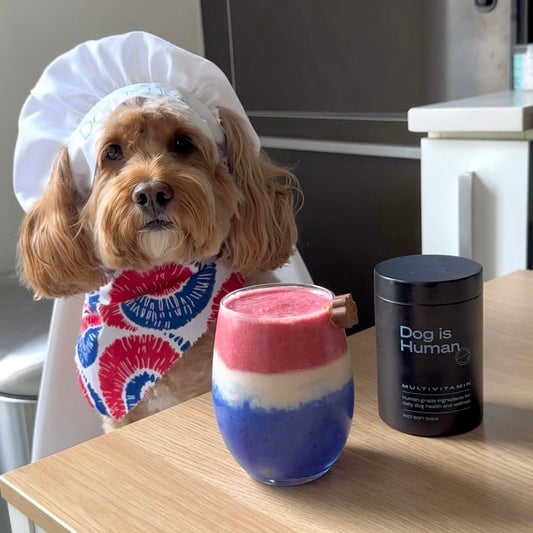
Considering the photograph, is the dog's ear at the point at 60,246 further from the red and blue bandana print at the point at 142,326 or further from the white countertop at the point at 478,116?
the white countertop at the point at 478,116

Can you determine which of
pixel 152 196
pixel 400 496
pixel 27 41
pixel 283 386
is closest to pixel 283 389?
pixel 283 386

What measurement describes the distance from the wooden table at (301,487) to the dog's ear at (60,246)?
0.47 meters

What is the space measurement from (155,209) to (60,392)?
1.22 ft

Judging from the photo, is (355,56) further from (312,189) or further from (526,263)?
(526,263)

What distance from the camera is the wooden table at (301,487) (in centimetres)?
48

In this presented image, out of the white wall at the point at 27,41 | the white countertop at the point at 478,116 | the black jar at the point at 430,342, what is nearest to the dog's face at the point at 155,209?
the white countertop at the point at 478,116

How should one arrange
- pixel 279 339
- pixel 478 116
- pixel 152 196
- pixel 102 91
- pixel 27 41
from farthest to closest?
1. pixel 27 41
2. pixel 478 116
3. pixel 102 91
4. pixel 152 196
5. pixel 279 339

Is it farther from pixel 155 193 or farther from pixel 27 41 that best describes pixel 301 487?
pixel 27 41

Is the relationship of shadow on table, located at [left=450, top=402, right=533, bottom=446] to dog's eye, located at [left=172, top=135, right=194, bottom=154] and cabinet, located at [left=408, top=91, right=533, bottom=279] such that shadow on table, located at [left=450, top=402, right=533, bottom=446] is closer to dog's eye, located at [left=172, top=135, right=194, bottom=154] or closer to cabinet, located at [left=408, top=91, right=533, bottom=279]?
dog's eye, located at [left=172, top=135, right=194, bottom=154]

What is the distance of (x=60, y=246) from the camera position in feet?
3.43

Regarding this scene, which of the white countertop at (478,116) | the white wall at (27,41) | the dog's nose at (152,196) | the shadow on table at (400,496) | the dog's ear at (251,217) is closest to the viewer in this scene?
the shadow on table at (400,496)

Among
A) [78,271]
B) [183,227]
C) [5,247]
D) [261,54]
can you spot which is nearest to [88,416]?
[78,271]

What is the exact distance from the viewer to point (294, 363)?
1.59ft

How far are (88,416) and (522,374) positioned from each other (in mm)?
758
